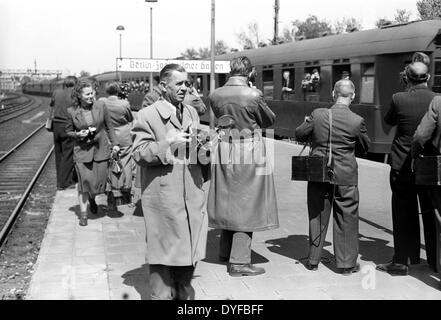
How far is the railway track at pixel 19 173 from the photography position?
365 inches

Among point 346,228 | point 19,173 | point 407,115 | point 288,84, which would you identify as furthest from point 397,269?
point 288,84

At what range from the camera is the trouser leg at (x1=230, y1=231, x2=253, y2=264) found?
5.51m

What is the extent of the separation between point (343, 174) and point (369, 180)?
583 cm

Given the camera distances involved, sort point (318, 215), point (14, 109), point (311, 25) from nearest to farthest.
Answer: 1. point (318, 215)
2. point (14, 109)
3. point (311, 25)

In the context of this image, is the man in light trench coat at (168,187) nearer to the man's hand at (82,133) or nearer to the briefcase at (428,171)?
the briefcase at (428,171)

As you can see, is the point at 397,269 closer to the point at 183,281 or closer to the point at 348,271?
the point at 348,271

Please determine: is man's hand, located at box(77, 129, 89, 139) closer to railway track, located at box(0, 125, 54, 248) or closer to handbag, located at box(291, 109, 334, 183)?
railway track, located at box(0, 125, 54, 248)

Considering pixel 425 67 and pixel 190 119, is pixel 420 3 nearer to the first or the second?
pixel 425 67

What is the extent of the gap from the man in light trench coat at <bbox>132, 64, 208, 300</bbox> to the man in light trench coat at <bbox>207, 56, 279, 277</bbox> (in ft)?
4.03

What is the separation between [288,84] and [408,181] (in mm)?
12795

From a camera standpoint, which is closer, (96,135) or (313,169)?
(313,169)

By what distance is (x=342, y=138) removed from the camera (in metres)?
5.51

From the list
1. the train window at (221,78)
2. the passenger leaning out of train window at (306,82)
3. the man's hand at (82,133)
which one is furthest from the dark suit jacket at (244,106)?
the train window at (221,78)

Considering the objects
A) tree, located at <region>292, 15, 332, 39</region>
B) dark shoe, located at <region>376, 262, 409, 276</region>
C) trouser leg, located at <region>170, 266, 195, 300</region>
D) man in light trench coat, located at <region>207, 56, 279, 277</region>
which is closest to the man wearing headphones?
dark shoe, located at <region>376, 262, 409, 276</region>
